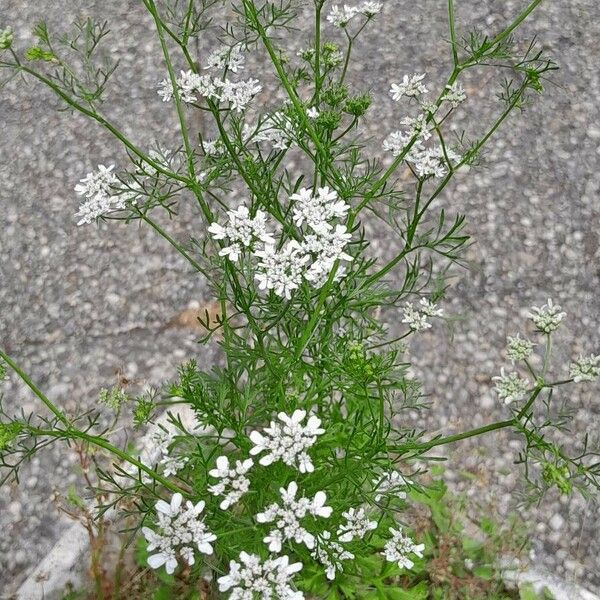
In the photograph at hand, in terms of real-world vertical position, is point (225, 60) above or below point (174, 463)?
above

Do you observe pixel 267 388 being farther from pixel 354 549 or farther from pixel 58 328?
pixel 58 328

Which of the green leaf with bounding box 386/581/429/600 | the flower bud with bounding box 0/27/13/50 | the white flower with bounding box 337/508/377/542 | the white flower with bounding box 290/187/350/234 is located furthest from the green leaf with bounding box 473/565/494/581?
the flower bud with bounding box 0/27/13/50

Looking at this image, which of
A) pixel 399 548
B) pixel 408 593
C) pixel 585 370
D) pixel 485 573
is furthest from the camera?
pixel 485 573

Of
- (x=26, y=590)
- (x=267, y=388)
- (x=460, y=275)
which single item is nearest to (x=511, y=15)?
(x=460, y=275)

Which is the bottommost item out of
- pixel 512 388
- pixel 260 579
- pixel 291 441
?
pixel 260 579

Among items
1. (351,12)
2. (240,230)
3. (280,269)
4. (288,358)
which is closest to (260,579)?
(288,358)

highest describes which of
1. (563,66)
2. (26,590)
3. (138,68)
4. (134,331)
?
(563,66)

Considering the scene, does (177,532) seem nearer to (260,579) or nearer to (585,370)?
(260,579)
